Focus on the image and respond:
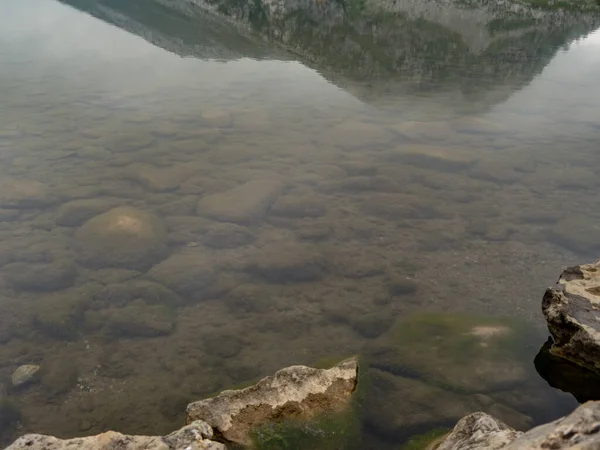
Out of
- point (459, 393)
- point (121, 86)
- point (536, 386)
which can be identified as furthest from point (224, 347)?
point (121, 86)

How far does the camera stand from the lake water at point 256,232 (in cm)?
777

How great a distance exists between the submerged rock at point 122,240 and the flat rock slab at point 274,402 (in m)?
4.99

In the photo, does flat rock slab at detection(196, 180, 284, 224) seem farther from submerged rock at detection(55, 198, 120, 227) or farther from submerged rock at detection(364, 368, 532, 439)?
submerged rock at detection(364, 368, 532, 439)

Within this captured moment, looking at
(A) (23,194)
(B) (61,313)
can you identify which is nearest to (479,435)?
(B) (61,313)

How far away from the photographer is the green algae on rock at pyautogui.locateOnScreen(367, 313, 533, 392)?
716cm

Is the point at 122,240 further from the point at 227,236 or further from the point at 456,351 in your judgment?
the point at 456,351

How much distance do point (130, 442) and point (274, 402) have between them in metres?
1.82

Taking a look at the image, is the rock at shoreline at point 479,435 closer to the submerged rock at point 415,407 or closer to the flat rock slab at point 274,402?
the submerged rock at point 415,407

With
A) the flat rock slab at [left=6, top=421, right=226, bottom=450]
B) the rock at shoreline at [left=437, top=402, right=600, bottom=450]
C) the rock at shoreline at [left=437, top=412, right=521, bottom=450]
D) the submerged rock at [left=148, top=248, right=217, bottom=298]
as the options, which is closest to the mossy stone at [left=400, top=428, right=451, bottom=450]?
the rock at shoreline at [left=437, top=412, right=521, bottom=450]

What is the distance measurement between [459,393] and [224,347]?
11.9ft

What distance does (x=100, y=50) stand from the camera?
146 ft

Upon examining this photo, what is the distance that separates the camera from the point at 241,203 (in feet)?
41.3

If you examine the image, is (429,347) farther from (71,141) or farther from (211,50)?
(211,50)

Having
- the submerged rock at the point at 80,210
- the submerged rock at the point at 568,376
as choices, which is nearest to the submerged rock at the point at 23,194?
the submerged rock at the point at 80,210
